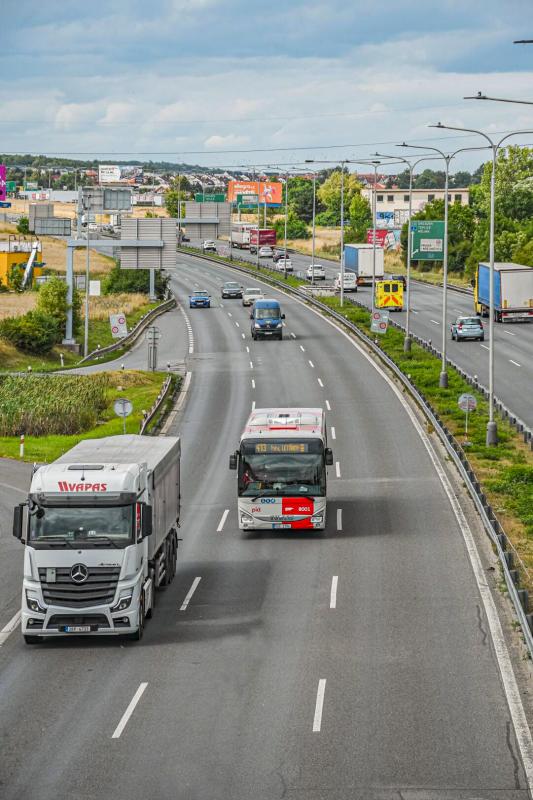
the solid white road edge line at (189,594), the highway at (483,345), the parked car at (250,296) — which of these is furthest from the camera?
the parked car at (250,296)

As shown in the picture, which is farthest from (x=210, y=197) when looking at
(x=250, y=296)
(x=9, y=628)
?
(x=9, y=628)

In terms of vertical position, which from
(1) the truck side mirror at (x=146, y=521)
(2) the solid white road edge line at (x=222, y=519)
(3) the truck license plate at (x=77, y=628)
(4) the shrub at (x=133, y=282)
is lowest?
(2) the solid white road edge line at (x=222, y=519)

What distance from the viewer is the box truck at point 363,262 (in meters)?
118

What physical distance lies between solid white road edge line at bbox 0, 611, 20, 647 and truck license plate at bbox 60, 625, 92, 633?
1738 millimetres

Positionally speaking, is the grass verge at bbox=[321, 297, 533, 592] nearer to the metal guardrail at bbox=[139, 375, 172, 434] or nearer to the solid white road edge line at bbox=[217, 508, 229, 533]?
the solid white road edge line at bbox=[217, 508, 229, 533]

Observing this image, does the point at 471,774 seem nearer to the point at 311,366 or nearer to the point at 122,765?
the point at 122,765

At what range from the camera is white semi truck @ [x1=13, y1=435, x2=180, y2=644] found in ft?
80.3

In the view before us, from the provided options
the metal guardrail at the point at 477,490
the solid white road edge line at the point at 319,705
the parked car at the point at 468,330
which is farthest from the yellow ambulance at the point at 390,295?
the solid white road edge line at the point at 319,705

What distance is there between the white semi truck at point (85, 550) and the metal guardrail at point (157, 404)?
2488 centimetres

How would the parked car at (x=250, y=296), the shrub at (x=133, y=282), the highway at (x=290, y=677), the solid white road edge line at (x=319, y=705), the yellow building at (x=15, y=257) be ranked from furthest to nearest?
the yellow building at (x=15, y=257)
the shrub at (x=133, y=282)
the parked car at (x=250, y=296)
the solid white road edge line at (x=319, y=705)
the highway at (x=290, y=677)

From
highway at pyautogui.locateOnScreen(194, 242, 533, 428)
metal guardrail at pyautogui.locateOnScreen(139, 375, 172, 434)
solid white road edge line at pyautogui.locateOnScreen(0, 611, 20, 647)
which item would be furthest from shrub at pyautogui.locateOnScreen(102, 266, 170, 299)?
solid white road edge line at pyautogui.locateOnScreen(0, 611, 20, 647)

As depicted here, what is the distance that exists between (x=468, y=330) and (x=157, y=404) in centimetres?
3156

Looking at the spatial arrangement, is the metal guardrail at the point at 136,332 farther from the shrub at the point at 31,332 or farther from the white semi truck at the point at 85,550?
the white semi truck at the point at 85,550

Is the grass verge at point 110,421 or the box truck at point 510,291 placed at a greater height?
the box truck at point 510,291
